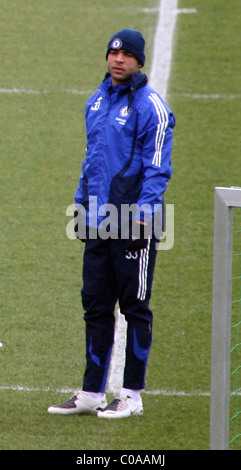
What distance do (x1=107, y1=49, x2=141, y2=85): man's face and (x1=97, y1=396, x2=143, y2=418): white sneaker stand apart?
1.65m

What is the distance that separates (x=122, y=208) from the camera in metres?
5.35

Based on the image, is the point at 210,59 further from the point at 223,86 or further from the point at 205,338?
the point at 205,338

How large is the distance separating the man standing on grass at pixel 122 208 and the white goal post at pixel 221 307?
65 centimetres

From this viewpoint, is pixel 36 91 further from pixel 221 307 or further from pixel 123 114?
pixel 221 307

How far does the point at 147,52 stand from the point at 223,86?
1.01 m

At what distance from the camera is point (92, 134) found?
212 inches

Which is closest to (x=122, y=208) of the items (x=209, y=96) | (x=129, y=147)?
(x=129, y=147)

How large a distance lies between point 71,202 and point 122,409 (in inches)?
128

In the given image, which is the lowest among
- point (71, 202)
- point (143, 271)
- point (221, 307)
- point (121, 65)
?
point (221, 307)

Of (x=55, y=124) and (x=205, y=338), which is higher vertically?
(x=55, y=124)

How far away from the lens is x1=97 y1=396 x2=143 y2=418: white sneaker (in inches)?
218
